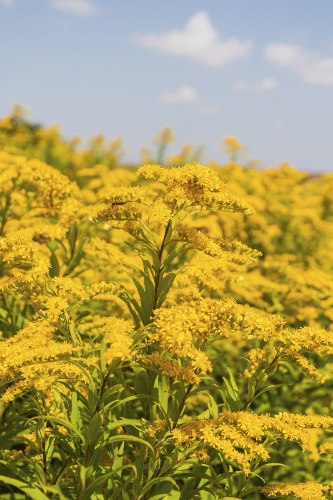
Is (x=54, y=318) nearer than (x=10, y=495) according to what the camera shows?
Yes

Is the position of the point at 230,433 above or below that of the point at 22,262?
below

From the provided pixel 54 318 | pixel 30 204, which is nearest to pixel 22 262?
pixel 54 318

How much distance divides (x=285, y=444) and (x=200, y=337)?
2.53m

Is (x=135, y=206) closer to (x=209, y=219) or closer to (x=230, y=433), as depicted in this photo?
(x=230, y=433)

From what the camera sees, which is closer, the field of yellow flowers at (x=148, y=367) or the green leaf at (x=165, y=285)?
the field of yellow flowers at (x=148, y=367)

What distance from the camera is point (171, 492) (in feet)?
10.5

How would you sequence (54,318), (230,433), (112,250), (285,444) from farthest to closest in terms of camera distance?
1. (285,444)
2. (112,250)
3. (54,318)
4. (230,433)

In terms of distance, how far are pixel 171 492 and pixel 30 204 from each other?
304 centimetres

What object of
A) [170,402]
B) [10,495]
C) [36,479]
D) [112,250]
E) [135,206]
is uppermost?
[135,206]

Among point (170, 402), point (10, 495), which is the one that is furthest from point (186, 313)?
point (10, 495)

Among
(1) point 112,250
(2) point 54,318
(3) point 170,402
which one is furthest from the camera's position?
(1) point 112,250

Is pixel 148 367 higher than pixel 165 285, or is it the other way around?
pixel 165 285

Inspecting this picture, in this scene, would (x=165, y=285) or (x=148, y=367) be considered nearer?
(x=148, y=367)

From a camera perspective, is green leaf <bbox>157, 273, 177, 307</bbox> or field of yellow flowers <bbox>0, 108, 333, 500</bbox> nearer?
field of yellow flowers <bbox>0, 108, 333, 500</bbox>
